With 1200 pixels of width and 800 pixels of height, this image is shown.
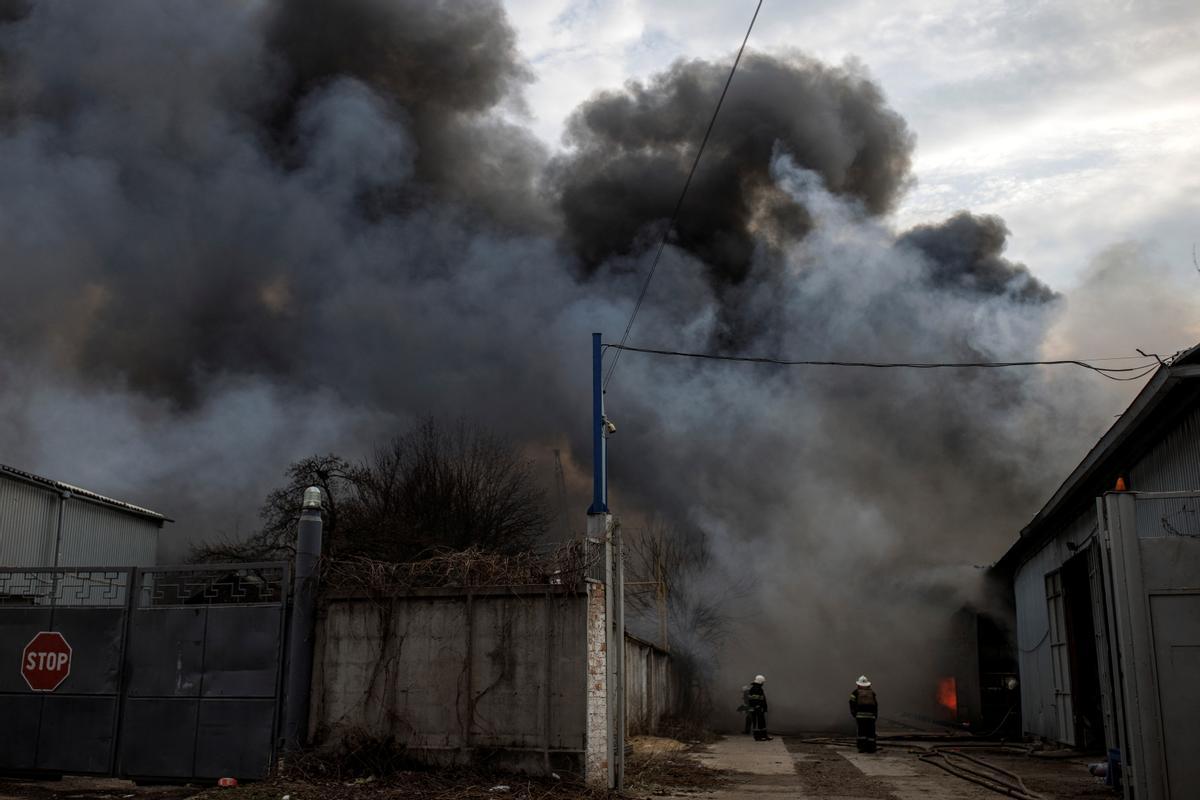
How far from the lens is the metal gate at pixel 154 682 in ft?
39.2

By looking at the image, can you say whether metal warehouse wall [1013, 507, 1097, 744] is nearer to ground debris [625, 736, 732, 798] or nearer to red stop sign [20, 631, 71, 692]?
ground debris [625, 736, 732, 798]

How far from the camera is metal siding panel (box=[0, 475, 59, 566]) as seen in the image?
88.4 ft

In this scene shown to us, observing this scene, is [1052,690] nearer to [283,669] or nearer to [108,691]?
[283,669]

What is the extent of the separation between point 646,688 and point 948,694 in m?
12.5

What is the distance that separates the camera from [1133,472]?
14.4 metres

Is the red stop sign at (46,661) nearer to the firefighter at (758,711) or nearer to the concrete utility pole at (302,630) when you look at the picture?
the concrete utility pole at (302,630)

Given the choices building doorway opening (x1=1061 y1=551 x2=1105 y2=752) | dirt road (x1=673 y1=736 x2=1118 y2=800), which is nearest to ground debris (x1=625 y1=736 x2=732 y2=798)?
dirt road (x1=673 y1=736 x2=1118 y2=800)

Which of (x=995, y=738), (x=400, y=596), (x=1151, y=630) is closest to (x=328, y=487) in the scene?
(x=995, y=738)

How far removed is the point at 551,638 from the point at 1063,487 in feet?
34.2

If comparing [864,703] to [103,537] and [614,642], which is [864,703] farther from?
[103,537]

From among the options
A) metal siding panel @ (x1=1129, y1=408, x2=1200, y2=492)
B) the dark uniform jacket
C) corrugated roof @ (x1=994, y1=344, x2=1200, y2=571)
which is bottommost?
the dark uniform jacket

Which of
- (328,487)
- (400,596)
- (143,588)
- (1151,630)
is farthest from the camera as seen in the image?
(328,487)

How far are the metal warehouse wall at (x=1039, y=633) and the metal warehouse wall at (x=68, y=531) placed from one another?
26.2m

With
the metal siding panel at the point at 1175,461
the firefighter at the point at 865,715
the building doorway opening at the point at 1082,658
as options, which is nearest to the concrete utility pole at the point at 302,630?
the metal siding panel at the point at 1175,461
